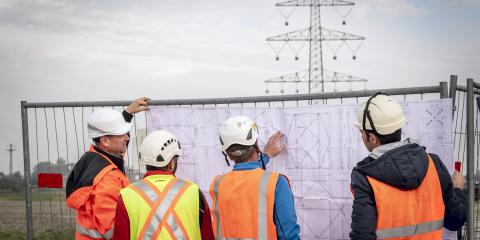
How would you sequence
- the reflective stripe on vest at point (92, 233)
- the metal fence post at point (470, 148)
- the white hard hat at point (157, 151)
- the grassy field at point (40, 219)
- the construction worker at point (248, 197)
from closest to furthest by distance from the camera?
the construction worker at point (248, 197)
the white hard hat at point (157, 151)
the reflective stripe on vest at point (92, 233)
the metal fence post at point (470, 148)
the grassy field at point (40, 219)

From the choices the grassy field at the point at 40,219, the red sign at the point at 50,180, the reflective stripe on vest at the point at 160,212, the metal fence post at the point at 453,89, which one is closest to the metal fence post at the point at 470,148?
the metal fence post at the point at 453,89

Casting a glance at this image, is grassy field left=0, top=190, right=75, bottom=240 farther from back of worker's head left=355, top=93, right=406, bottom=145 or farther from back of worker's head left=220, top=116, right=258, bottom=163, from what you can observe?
back of worker's head left=355, top=93, right=406, bottom=145

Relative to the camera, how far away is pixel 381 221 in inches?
148

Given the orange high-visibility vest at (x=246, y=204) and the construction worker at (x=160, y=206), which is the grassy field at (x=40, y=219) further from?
the orange high-visibility vest at (x=246, y=204)

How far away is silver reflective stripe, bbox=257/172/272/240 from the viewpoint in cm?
409

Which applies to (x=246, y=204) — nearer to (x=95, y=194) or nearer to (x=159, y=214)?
(x=159, y=214)

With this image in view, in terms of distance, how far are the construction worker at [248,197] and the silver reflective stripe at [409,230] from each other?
643mm

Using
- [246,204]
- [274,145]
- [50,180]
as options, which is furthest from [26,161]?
[246,204]

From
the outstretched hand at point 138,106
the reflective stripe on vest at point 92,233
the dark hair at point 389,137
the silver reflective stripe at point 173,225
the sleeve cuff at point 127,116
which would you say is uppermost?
the outstretched hand at point 138,106

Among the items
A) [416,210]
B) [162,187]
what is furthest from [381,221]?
[162,187]

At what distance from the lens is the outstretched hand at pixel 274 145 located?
5.69 meters

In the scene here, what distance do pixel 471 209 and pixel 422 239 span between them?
4.56 feet

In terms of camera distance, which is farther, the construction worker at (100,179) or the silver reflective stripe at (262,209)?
the construction worker at (100,179)

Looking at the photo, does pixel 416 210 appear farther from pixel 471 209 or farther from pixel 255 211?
pixel 471 209
